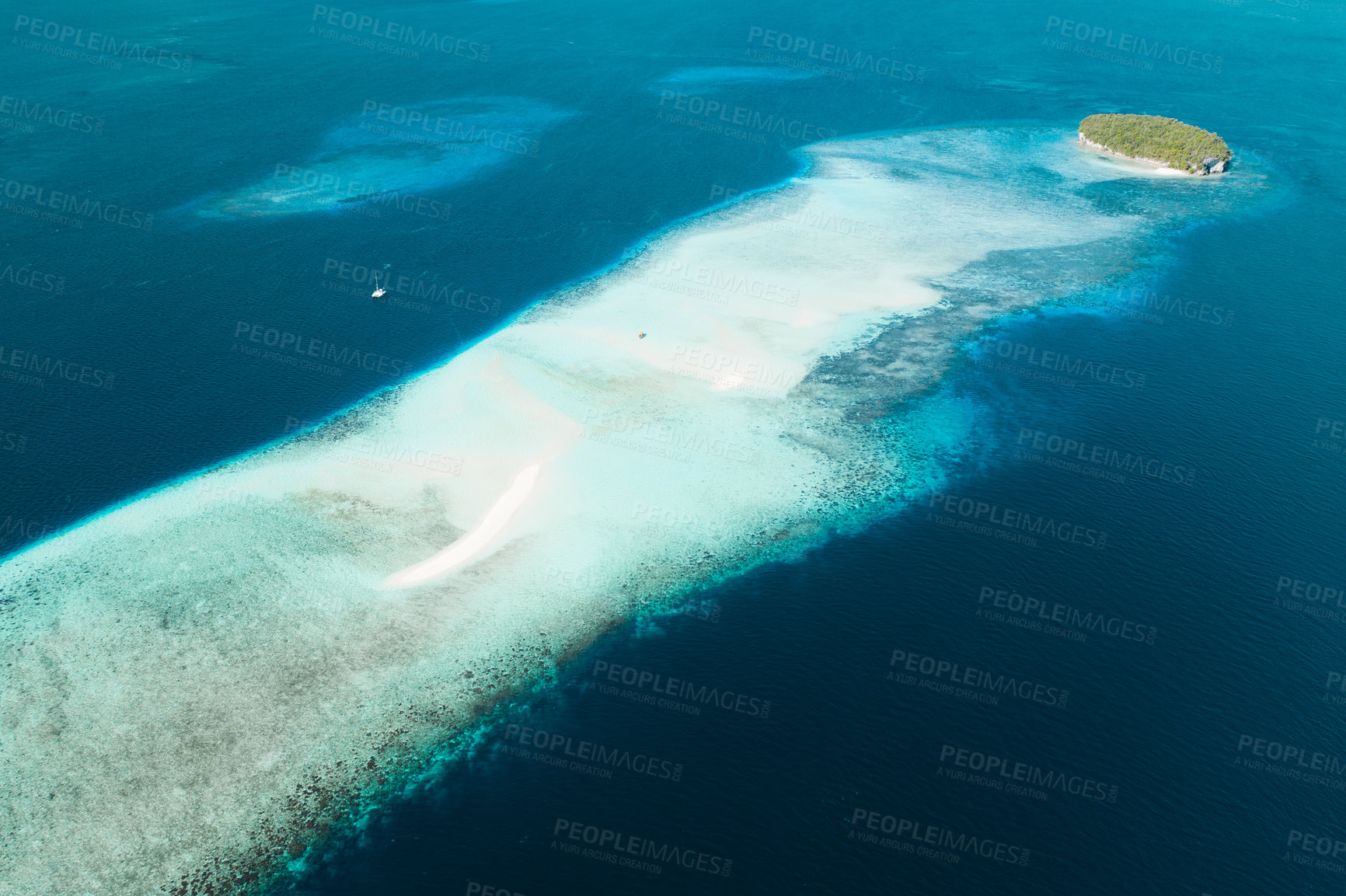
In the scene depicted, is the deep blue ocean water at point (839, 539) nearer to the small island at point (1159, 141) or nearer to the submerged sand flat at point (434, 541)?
the submerged sand flat at point (434, 541)

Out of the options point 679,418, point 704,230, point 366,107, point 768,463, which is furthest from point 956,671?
point 366,107

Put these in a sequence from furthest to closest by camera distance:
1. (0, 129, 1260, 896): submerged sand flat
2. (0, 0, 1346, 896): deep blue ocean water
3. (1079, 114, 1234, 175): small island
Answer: (1079, 114, 1234, 175): small island < (0, 129, 1260, 896): submerged sand flat < (0, 0, 1346, 896): deep blue ocean water

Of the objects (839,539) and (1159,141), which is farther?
(1159,141)

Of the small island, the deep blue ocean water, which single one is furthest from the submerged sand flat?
the small island

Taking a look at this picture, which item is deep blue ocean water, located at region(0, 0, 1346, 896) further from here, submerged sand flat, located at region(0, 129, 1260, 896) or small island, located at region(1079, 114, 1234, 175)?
small island, located at region(1079, 114, 1234, 175)

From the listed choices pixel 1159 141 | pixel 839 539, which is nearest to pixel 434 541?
pixel 839 539

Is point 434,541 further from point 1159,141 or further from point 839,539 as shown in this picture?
point 1159,141
